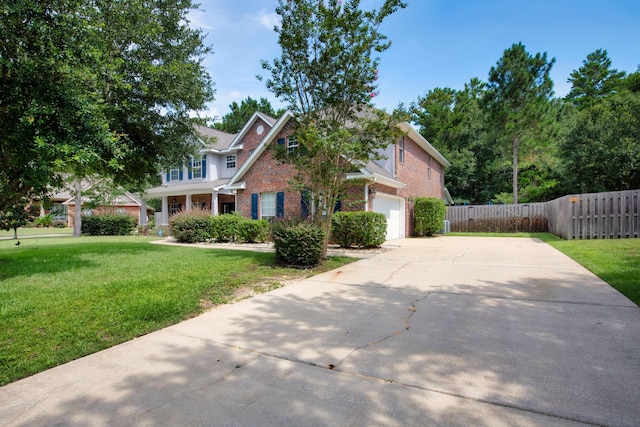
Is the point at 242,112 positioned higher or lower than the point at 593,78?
lower

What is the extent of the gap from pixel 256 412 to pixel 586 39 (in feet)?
42.7

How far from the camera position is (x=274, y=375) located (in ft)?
9.16

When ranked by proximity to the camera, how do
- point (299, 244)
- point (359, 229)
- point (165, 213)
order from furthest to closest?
point (165, 213)
point (359, 229)
point (299, 244)

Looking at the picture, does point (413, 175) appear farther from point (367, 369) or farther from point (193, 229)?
point (367, 369)

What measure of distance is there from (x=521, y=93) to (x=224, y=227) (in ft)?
76.3

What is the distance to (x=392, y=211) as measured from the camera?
1689 centimetres

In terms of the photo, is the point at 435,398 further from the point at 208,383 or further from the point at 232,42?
the point at 232,42

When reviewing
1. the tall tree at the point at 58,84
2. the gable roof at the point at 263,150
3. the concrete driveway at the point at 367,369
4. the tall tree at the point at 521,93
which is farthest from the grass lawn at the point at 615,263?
the tall tree at the point at 521,93

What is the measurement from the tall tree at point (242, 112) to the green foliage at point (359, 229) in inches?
Result: 1125

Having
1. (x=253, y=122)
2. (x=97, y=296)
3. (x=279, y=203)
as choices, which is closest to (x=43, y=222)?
(x=253, y=122)

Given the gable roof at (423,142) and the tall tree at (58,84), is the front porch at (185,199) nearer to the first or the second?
the gable roof at (423,142)

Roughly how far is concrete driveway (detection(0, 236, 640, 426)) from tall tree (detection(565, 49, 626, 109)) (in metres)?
41.0

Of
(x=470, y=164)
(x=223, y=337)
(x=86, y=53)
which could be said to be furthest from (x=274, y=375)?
(x=470, y=164)

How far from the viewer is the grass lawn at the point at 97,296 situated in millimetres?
3449
